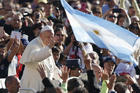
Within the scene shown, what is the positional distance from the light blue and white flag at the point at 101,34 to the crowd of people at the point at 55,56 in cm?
25

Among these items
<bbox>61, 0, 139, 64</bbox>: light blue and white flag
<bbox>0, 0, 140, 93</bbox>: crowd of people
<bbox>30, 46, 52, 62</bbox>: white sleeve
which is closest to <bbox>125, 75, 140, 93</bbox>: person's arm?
<bbox>0, 0, 140, 93</bbox>: crowd of people

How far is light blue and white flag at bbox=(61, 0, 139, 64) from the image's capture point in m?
8.73

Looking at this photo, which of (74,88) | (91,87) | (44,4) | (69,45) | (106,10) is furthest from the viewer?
(106,10)

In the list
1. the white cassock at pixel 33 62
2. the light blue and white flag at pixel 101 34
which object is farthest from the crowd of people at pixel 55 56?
the light blue and white flag at pixel 101 34

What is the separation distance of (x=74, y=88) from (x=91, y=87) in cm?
136

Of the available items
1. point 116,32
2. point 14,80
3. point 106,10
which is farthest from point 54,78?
point 106,10

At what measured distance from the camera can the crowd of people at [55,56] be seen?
28.2ft

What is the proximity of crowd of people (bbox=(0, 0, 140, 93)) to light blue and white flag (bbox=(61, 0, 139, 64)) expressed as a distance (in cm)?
25

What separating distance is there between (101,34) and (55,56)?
1.93 m

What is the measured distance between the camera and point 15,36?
34.5 feet

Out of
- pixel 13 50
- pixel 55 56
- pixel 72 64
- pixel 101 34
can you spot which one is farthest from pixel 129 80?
pixel 13 50

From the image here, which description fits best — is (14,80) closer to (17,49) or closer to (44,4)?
(17,49)

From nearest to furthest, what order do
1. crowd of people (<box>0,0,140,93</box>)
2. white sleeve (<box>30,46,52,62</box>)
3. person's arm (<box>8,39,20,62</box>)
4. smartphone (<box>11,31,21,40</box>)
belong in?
white sleeve (<box>30,46,52,62</box>), crowd of people (<box>0,0,140,93</box>), person's arm (<box>8,39,20,62</box>), smartphone (<box>11,31,21,40</box>)

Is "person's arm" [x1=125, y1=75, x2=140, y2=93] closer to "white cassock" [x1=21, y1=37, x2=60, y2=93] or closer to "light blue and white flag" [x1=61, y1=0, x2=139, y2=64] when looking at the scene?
Answer: "light blue and white flag" [x1=61, y1=0, x2=139, y2=64]
